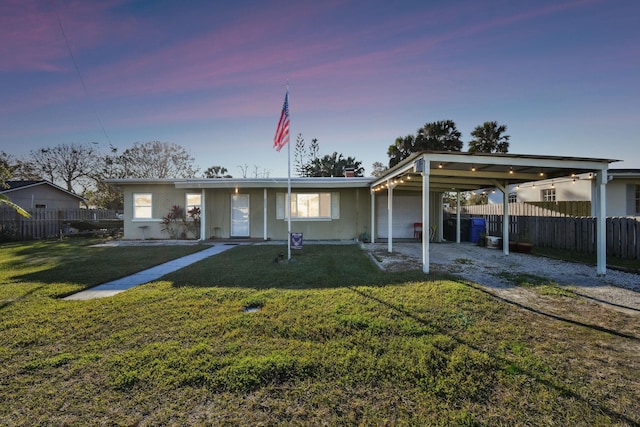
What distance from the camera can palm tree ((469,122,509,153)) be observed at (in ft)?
76.0

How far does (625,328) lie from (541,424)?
2.73 meters

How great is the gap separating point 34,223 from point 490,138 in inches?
1294

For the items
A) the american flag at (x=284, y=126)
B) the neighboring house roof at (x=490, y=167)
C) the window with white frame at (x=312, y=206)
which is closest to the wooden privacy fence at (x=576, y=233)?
the neighboring house roof at (x=490, y=167)

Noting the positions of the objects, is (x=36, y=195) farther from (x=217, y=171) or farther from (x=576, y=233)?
(x=576, y=233)

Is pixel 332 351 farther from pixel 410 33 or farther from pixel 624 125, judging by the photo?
pixel 624 125

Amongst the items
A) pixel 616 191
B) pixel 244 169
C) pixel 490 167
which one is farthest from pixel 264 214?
pixel 244 169

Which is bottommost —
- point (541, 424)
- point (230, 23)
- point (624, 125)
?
point (541, 424)

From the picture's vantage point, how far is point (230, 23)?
803 centimetres

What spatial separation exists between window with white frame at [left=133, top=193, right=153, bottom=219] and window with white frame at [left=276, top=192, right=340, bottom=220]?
6183mm

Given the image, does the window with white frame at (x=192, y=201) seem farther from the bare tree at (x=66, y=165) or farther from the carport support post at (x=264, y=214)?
the bare tree at (x=66, y=165)

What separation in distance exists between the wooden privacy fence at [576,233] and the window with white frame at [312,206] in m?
7.91

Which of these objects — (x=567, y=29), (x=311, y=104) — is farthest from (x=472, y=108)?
(x=311, y=104)

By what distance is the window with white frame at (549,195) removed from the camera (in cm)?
1452

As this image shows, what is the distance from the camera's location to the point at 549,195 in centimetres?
1481
